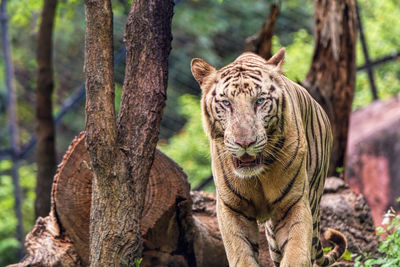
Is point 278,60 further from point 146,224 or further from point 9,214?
point 9,214

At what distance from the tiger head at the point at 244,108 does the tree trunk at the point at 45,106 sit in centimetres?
407

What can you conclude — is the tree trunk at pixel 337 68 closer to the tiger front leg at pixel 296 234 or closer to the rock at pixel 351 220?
the rock at pixel 351 220

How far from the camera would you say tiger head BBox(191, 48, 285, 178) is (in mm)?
3924

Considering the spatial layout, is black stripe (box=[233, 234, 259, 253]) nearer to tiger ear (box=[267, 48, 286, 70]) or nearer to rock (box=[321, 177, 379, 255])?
tiger ear (box=[267, 48, 286, 70])

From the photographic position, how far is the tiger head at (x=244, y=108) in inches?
154

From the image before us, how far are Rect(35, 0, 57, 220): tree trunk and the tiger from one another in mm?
3937

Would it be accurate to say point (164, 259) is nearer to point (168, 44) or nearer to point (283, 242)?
point (283, 242)

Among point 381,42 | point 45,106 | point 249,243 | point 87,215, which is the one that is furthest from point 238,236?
point 381,42

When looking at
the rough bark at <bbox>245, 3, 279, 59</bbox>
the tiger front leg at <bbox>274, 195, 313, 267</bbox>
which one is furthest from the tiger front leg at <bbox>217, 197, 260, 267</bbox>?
the rough bark at <bbox>245, 3, 279, 59</bbox>

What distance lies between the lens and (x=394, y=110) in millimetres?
10906

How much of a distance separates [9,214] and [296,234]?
342 inches

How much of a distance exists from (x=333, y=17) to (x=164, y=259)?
3.94 m

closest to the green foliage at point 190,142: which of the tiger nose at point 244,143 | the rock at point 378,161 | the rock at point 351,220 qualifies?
the rock at point 378,161

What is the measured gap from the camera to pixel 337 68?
26.0 feet
